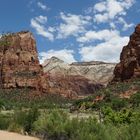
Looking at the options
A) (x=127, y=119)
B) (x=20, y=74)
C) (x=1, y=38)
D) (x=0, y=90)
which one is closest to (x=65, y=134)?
(x=1, y=38)

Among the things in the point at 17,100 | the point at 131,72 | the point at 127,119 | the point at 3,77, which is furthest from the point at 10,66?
the point at 127,119

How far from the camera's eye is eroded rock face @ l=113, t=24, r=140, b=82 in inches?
5773

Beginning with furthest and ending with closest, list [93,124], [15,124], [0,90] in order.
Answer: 1. [0,90]
2. [15,124]
3. [93,124]

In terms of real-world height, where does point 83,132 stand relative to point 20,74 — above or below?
below

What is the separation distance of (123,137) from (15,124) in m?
8.61

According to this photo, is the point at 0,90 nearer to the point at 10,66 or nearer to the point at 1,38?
the point at 10,66

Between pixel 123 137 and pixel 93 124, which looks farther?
pixel 93 124

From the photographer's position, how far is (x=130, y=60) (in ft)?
501

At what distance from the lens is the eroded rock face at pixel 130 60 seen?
481 feet

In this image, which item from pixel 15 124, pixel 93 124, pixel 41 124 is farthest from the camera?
pixel 15 124

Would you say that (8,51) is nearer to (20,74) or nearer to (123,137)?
(20,74)

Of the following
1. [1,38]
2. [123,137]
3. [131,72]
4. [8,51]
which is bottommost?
[123,137]

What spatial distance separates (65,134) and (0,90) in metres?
156

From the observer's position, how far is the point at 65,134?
19984 mm
